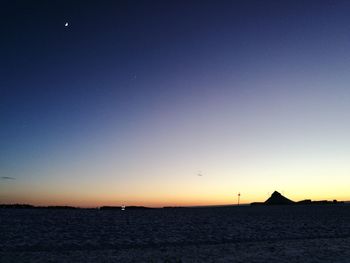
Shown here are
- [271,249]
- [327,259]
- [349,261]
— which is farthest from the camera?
Result: [271,249]

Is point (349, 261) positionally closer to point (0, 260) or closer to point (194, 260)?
point (194, 260)

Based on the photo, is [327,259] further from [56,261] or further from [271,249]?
[56,261]

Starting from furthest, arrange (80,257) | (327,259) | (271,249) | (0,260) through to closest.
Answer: (271,249), (80,257), (0,260), (327,259)

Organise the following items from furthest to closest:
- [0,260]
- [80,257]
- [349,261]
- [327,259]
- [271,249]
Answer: [271,249] → [80,257] → [0,260] → [327,259] → [349,261]

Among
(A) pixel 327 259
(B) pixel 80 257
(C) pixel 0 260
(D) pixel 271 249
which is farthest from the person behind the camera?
(D) pixel 271 249

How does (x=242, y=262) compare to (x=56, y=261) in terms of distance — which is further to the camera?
(x=56, y=261)

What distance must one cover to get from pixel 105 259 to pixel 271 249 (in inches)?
667

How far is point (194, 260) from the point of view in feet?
107

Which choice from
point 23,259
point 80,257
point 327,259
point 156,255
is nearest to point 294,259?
point 327,259

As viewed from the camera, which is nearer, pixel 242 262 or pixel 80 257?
pixel 242 262

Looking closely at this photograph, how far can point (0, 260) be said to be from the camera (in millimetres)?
33562

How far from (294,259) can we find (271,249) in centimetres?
729

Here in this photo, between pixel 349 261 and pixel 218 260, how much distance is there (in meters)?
10.2

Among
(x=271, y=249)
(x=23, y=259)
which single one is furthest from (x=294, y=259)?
(x=23, y=259)
